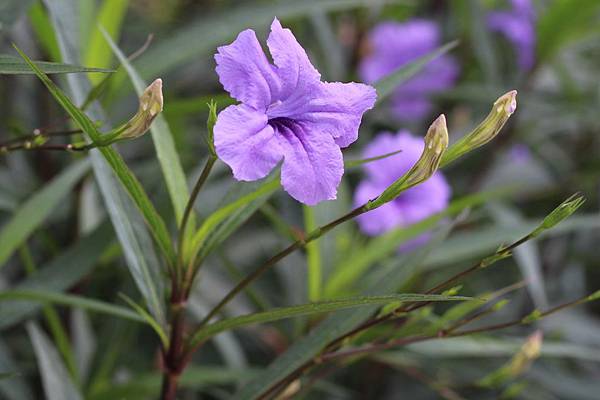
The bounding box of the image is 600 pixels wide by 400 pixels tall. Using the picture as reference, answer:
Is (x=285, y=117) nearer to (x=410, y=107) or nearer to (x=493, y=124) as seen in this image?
(x=493, y=124)

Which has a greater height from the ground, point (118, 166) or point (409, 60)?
point (409, 60)

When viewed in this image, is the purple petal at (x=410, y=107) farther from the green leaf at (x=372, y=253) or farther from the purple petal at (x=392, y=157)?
the green leaf at (x=372, y=253)

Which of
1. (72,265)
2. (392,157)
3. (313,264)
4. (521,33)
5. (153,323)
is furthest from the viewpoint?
(521,33)

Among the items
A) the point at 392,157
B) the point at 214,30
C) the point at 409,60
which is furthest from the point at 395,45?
the point at 214,30

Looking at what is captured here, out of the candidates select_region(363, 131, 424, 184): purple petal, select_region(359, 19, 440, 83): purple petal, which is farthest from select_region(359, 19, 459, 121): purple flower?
select_region(363, 131, 424, 184): purple petal

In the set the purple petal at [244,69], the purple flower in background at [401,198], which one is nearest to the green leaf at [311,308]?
the purple petal at [244,69]
